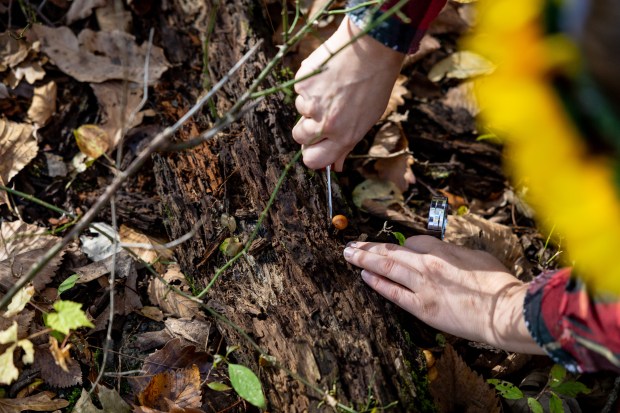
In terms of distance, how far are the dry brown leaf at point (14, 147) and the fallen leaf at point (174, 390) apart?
121cm

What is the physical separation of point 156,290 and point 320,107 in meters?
1.00

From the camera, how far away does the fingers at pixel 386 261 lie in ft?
6.46

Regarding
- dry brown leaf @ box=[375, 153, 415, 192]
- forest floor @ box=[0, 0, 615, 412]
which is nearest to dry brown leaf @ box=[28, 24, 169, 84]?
forest floor @ box=[0, 0, 615, 412]

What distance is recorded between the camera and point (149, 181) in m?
2.52

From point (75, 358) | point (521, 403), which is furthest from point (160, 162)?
point (521, 403)

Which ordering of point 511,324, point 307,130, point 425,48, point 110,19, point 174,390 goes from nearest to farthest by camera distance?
point 511,324 < point 174,390 < point 307,130 < point 110,19 < point 425,48

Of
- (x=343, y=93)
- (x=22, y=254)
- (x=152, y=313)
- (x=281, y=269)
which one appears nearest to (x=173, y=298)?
(x=152, y=313)

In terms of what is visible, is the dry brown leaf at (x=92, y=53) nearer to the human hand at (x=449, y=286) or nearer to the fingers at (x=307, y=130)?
the fingers at (x=307, y=130)

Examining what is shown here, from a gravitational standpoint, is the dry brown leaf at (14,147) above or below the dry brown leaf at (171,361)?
above

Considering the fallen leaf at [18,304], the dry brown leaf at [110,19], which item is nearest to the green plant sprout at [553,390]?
the fallen leaf at [18,304]

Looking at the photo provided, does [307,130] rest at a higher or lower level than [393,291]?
higher

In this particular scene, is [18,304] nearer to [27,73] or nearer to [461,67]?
[27,73]

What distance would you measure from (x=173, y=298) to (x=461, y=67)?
6.44ft

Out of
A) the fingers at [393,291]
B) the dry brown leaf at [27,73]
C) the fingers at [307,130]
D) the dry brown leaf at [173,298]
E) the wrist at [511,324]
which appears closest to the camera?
the wrist at [511,324]
